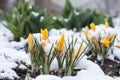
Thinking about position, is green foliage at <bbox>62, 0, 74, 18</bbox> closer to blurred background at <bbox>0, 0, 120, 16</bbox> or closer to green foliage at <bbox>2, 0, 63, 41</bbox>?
green foliage at <bbox>2, 0, 63, 41</bbox>

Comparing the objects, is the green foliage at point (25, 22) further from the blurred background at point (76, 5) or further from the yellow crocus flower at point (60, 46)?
the blurred background at point (76, 5)

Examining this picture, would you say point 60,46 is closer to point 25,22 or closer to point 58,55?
point 58,55

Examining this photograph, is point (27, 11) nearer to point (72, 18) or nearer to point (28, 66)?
point (72, 18)

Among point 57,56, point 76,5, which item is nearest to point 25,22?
point 57,56

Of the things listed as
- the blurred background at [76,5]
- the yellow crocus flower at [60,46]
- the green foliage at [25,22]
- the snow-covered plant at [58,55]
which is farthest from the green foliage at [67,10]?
the yellow crocus flower at [60,46]

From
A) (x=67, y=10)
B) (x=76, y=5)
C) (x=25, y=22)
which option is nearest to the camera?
(x=25, y=22)

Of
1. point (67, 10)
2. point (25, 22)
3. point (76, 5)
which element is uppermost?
point (76, 5)

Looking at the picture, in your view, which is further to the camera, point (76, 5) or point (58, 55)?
point (76, 5)

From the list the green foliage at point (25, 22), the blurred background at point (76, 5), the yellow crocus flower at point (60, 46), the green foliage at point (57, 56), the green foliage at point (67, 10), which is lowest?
the green foliage at point (57, 56)

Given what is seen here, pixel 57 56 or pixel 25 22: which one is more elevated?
pixel 25 22
